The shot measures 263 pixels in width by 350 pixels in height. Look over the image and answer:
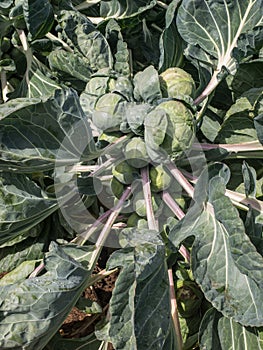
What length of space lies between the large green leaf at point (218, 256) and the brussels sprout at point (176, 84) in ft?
1.24

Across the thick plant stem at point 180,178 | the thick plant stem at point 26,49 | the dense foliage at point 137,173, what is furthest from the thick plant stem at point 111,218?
the thick plant stem at point 26,49

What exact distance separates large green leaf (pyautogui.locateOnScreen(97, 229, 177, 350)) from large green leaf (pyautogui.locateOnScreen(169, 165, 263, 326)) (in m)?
0.16

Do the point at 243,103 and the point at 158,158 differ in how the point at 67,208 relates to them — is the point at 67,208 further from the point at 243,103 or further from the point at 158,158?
the point at 243,103

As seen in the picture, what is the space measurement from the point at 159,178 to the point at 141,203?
0.13 m

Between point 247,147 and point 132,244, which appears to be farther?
point 247,147

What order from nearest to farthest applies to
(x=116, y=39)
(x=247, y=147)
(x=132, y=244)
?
(x=132, y=244)
(x=247, y=147)
(x=116, y=39)

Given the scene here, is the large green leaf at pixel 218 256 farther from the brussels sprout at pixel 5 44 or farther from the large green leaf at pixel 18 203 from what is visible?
the brussels sprout at pixel 5 44

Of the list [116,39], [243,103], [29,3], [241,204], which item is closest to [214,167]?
[241,204]

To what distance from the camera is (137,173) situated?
87.7 inches

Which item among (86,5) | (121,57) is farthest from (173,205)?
(86,5)

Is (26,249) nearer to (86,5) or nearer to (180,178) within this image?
(180,178)

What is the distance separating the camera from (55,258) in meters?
1.91

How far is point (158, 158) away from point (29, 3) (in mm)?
966

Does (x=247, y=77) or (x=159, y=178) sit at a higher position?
(x=247, y=77)
